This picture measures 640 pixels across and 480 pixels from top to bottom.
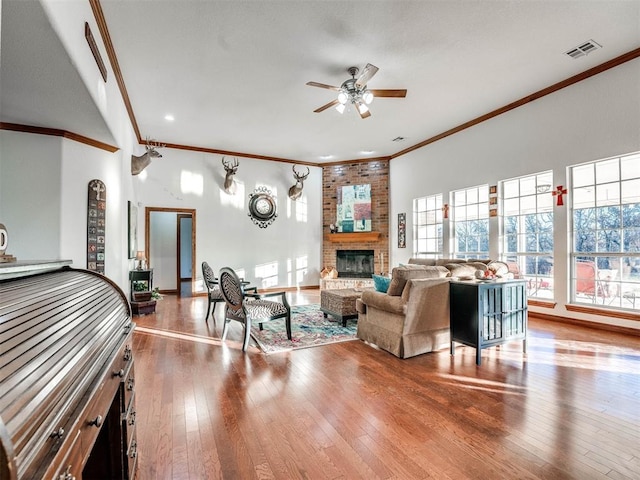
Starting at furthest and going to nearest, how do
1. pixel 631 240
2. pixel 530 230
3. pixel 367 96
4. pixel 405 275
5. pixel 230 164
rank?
pixel 230 164 → pixel 530 230 → pixel 631 240 → pixel 367 96 → pixel 405 275

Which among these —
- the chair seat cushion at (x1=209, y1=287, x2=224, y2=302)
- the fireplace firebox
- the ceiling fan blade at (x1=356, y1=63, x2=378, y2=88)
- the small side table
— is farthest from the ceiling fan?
the fireplace firebox

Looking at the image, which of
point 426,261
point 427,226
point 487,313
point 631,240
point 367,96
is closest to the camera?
point 487,313

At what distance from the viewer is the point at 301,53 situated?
Result: 12.7 feet

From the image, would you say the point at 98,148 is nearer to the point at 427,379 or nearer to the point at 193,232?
the point at 193,232

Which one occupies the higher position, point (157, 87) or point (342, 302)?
point (157, 87)

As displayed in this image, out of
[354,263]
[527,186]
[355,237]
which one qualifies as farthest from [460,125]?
[354,263]

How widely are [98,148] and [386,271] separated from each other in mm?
6493

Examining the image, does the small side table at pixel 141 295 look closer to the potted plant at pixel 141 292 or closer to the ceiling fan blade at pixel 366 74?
the potted plant at pixel 141 292

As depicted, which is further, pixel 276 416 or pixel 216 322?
pixel 216 322

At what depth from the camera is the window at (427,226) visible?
23.5 ft

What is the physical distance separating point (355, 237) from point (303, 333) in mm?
4613

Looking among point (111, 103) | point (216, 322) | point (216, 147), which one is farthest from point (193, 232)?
point (111, 103)

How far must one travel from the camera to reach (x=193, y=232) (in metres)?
7.44

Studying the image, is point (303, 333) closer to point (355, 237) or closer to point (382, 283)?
point (382, 283)
